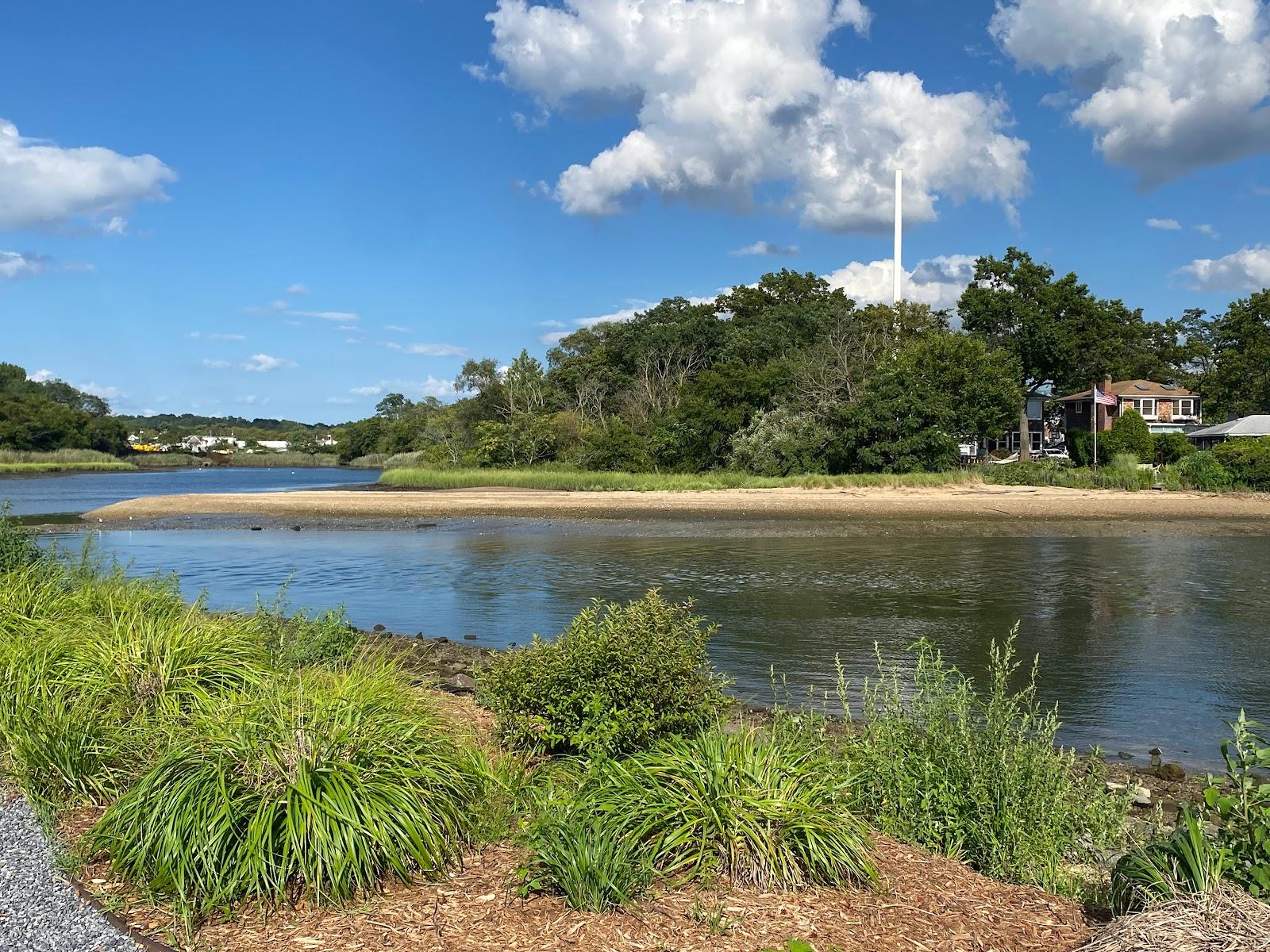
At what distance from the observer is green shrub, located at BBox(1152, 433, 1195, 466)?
53344mm

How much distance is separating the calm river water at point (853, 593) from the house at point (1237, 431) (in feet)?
101

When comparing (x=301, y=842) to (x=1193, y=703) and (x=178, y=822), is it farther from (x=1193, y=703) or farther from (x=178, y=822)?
(x=1193, y=703)

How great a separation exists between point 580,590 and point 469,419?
5345cm

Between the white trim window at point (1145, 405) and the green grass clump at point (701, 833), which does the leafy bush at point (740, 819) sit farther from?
the white trim window at point (1145, 405)

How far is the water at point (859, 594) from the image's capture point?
1274cm

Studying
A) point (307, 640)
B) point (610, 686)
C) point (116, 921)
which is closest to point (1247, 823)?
point (610, 686)

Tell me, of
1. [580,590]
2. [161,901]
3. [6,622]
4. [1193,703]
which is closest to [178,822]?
[161,901]

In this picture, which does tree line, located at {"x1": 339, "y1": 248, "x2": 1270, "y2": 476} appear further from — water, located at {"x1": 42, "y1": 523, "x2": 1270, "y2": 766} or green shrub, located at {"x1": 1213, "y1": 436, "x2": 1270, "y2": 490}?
water, located at {"x1": 42, "y1": 523, "x2": 1270, "y2": 766}

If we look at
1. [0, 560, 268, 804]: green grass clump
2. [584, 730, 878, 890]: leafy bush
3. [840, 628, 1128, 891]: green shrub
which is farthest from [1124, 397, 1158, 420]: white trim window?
[584, 730, 878, 890]: leafy bush

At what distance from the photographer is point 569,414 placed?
66000 mm

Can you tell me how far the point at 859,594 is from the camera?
67.8 ft

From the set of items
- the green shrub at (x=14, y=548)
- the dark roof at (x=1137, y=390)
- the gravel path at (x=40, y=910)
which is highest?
the dark roof at (x=1137, y=390)

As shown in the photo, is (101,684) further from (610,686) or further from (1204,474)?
(1204,474)

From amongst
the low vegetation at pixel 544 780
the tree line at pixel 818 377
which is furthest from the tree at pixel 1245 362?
the low vegetation at pixel 544 780
